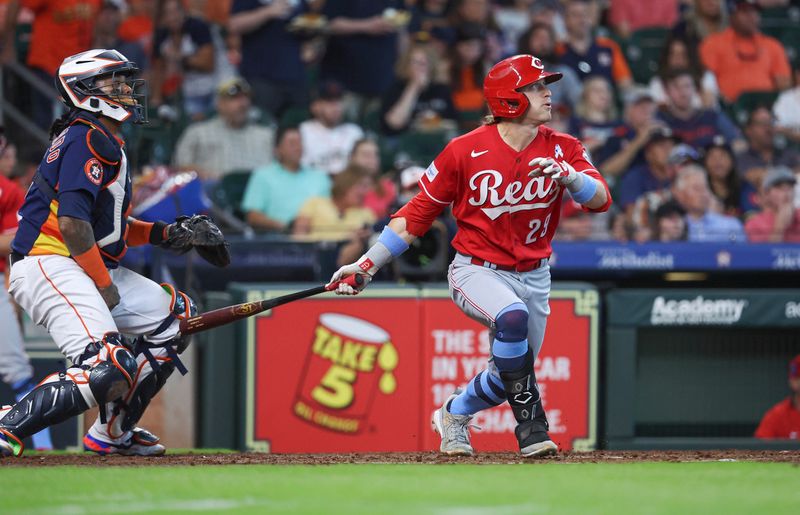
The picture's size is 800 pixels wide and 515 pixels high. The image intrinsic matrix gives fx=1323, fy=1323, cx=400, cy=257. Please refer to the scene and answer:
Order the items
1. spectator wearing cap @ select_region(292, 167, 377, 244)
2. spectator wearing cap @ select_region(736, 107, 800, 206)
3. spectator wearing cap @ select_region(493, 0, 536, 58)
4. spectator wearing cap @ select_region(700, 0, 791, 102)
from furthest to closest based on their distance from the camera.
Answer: spectator wearing cap @ select_region(700, 0, 791, 102)
spectator wearing cap @ select_region(493, 0, 536, 58)
spectator wearing cap @ select_region(736, 107, 800, 206)
spectator wearing cap @ select_region(292, 167, 377, 244)

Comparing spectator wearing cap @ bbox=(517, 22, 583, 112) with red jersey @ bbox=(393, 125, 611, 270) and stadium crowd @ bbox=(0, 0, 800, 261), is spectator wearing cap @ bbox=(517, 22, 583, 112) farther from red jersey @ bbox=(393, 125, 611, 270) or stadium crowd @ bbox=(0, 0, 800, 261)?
red jersey @ bbox=(393, 125, 611, 270)

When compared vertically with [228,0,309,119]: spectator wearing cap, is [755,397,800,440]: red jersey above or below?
below

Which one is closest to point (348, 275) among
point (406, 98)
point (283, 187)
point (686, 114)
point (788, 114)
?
point (283, 187)

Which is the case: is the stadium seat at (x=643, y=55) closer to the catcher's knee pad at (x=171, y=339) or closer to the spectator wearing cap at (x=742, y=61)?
the spectator wearing cap at (x=742, y=61)

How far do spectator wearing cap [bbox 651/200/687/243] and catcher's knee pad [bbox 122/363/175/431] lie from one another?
4.93m

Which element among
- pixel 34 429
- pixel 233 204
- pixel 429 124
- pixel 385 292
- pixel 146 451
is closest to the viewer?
pixel 34 429

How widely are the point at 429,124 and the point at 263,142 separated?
165 centimetres

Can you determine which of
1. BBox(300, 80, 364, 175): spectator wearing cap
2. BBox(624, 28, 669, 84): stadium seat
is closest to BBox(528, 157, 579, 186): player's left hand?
BBox(300, 80, 364, 175): spectator wearing cap

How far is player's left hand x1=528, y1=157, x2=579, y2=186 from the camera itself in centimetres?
605

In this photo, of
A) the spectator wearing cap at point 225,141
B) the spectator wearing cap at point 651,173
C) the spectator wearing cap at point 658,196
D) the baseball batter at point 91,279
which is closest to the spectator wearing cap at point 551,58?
the spectator wearing cap at point 651,173

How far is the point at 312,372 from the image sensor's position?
955 centimetres

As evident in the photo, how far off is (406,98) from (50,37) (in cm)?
325

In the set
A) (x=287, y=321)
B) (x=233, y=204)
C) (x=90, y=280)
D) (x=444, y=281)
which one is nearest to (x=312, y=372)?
(x=287, y=321)

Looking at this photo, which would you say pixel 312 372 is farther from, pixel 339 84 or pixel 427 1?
pixel 427 1
